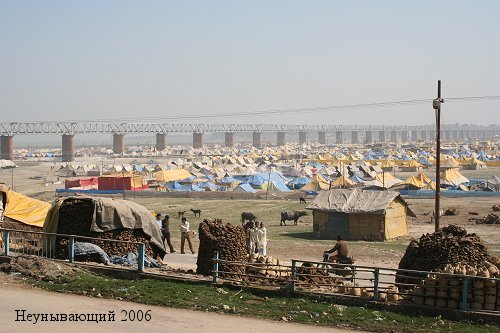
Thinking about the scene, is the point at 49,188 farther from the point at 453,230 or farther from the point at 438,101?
the point at 453,230

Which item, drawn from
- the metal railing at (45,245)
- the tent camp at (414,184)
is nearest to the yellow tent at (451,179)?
the tent camp at (414,184)

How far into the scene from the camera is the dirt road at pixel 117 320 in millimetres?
11016

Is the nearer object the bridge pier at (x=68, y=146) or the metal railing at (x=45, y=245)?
the metal railing at (x=45, y=245)

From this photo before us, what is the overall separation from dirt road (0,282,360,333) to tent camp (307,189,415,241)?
55.0 feet

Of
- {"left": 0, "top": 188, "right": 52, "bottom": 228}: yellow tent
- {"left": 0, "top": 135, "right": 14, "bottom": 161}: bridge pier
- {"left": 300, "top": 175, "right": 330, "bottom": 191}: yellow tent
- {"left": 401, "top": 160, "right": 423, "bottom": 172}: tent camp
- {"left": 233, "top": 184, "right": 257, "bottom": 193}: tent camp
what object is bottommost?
{"left": 233, "top": 184, "right": 257, "bottom": 193}: tent camp

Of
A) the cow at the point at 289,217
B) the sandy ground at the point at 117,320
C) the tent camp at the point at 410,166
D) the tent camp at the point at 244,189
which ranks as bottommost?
the cow at the point at 289,217

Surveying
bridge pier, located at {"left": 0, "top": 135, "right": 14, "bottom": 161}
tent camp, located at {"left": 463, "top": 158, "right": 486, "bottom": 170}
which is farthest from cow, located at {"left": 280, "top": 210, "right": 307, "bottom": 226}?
bridge pier, located at {"left": 0, "top": 135, "right": 14, "bottom": 161}

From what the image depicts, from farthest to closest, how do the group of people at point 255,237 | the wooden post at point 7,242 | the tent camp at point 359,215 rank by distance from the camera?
1. the tent camp at point 359,215
2. the group of people at point 255,237
3. the wooden post at point 7,242

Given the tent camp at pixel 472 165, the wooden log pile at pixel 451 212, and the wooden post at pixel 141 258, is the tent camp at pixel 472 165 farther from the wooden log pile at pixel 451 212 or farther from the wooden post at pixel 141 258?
the wooden post at pixel 141 258

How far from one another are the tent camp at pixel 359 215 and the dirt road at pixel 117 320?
16.8 meters

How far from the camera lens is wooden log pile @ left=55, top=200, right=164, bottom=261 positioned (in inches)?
631

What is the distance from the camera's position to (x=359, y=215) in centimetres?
2850

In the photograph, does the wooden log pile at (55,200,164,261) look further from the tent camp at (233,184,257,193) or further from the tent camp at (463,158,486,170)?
the tent camp at (463,158,486,170)

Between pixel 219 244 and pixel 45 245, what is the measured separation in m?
4.07
